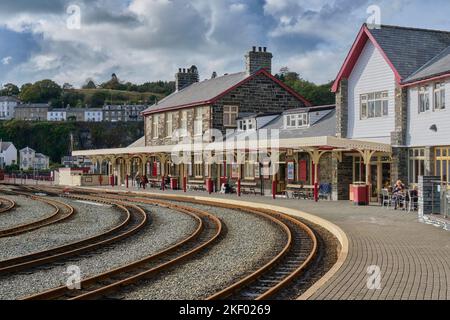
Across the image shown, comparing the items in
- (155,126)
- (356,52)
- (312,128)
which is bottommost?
(312,128)

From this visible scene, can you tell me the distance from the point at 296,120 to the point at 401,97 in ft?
30.4

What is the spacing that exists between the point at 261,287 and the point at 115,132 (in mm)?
154331

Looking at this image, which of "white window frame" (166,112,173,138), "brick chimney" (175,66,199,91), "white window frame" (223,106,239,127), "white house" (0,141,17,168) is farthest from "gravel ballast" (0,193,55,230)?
"white house" (0,141,17,168)

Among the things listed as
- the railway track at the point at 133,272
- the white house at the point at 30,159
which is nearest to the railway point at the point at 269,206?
the railway track at the point at 133,272

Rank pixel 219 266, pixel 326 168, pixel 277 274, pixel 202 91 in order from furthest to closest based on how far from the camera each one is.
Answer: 1. pixel 202 91
2. pixel 326 168
3. pixel 219 266
4. pixel 277 274

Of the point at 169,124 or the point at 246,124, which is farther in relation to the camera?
the point at 169,124

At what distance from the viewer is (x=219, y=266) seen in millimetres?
11805

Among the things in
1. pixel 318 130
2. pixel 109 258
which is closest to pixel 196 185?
pixel 318 130

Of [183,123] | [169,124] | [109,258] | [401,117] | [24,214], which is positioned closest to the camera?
[109,258]

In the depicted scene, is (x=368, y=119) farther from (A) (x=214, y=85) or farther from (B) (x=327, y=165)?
(A) (x=214, y=85)

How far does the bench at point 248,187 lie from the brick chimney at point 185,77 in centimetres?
1641

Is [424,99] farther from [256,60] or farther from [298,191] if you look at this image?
[256,60]
